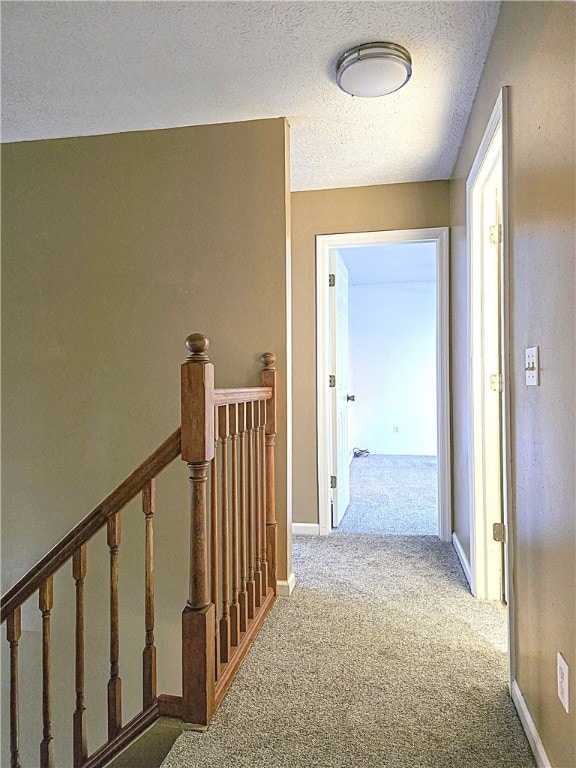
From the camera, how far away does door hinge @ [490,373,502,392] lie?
2439mm

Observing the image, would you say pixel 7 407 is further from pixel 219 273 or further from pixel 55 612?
pixel 219 273

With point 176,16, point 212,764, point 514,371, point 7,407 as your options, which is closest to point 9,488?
point 7,407

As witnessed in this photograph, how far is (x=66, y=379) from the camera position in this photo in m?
2.85

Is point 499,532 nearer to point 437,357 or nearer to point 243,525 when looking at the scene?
point 243,525

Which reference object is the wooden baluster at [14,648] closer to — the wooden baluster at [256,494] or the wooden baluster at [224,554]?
the wooden baluster at [224,554]

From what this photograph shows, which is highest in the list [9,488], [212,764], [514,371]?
[514,371]

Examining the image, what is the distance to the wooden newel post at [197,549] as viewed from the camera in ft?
5.09

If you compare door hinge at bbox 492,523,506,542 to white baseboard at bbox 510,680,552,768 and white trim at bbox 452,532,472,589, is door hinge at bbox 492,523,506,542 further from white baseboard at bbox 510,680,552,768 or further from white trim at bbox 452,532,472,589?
white baseboard at bbox 510,680,552,768

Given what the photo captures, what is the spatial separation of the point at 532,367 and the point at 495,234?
4.05ft

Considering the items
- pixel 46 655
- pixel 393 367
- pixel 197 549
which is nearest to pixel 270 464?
pixel 197 549

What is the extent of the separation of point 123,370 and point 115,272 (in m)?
0.54

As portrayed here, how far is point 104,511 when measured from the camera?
165 centimetres

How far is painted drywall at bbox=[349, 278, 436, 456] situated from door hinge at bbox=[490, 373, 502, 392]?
496cm

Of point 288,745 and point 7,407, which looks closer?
point 288,745
